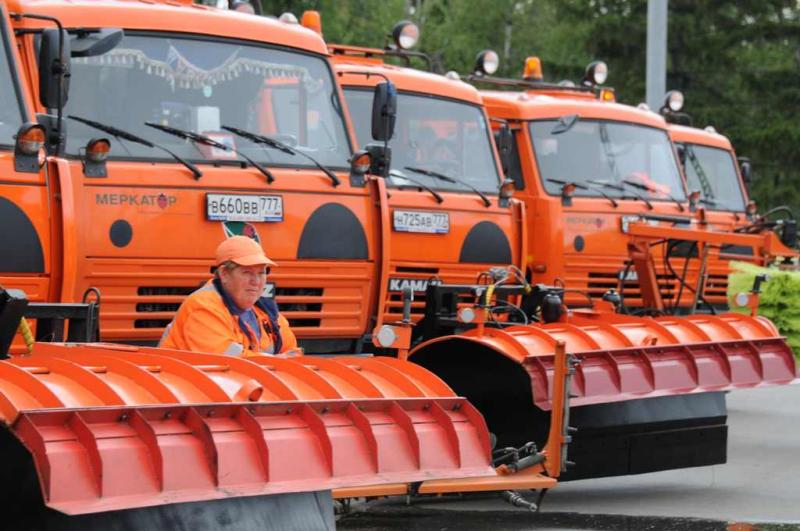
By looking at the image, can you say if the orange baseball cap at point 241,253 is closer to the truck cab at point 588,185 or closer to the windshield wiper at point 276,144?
the windshield wiper at point 276,144

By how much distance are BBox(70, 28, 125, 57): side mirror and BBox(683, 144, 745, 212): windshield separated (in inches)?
458

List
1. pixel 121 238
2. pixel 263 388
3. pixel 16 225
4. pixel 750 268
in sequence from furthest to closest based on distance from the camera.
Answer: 1. pixel 750 268
2. pixel 121 238
3. pixel 16 225
4. pixel 263 388

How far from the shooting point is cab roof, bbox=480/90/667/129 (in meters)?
16.0

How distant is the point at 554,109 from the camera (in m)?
16.0

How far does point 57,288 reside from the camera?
335 inches

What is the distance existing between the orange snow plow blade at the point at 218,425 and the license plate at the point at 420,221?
5187 mm

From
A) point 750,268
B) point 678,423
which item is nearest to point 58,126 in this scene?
point 678,423

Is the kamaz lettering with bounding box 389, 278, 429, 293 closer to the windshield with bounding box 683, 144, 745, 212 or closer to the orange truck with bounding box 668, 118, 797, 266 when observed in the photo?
the orange truck with bounding box 668, 118, 797, 266

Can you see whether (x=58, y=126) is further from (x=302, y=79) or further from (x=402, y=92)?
(x=402, y=92)

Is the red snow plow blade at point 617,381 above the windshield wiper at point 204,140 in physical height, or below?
below

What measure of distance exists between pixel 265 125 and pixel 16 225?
7.13 feet

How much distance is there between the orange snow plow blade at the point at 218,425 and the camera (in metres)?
5.07

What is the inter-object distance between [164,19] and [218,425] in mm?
4780

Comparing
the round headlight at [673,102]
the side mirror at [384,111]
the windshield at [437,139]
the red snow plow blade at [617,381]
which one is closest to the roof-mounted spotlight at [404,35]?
the windshield at [437,139]
